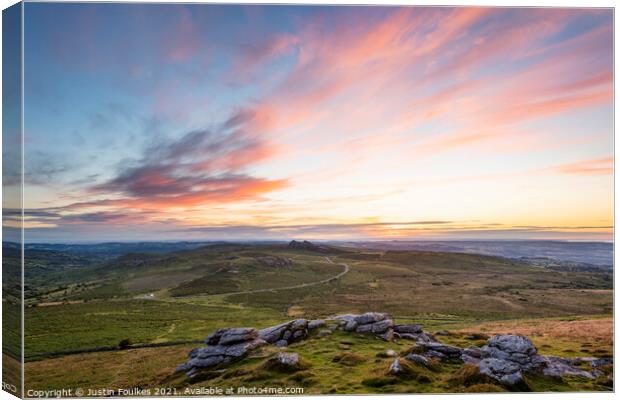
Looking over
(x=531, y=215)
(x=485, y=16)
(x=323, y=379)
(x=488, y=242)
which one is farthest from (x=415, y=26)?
(x=323, y=379)

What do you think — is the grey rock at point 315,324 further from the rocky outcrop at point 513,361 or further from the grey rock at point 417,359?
the rocky outcrop at point 513,361

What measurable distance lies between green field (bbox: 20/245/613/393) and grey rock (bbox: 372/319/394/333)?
118cm

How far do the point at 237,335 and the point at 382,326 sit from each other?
377 inches

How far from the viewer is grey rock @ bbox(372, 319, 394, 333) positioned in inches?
915

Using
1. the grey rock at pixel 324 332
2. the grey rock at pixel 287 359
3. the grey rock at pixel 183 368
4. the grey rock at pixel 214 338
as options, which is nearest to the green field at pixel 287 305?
the grey rock at pixel 324 332

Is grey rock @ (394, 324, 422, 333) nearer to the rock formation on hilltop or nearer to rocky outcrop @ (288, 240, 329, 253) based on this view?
the rock formation on hilltop

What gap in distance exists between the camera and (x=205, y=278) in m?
42.5

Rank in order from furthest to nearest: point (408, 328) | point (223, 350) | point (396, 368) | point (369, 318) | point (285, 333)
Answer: point (369, 318), point (408, 328), point (285, 333), point (223, 350), point (396, 368)

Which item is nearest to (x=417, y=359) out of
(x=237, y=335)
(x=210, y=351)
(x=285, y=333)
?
(x=285, y=333)

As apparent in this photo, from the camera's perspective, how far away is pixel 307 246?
111 ft

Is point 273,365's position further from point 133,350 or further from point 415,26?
point 415,26

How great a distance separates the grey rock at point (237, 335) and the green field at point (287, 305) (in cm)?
154

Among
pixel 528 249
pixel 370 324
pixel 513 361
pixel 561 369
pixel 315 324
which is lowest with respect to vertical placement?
A: pixel 561 369

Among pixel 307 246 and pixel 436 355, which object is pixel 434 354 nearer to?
pixel 436 355
